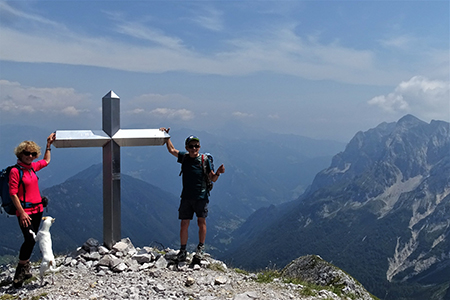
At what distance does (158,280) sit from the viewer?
11.0 m

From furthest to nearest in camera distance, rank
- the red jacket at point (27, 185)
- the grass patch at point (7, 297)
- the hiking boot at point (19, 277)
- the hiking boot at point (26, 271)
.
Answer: the hiking boot at point (26, 271), the hiking boot at point (19, 277), the red jacket at point (27, 185), the grass patch at point (7, 297)

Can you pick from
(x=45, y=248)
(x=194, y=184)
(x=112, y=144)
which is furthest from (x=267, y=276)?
(x=112, y=144)

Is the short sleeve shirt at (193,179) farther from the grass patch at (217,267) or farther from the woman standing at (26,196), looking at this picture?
the woman standing at (26,196)

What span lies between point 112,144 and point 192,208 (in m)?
3.38

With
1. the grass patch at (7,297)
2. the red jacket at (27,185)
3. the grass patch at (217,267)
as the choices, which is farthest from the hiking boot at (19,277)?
the grass patch at (217,267)

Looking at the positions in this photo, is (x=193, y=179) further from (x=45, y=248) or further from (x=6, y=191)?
(x=6, y=191)

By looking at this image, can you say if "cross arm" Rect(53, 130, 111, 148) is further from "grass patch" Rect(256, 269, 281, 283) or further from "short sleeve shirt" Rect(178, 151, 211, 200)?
"grass patch" Rect(256, 269, 281, 283)

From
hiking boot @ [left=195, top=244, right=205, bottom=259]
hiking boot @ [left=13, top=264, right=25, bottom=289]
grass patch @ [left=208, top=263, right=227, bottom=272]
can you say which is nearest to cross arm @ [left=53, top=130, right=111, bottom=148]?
hiking boot @ [left=13, top=264, right=25, bottom=289]

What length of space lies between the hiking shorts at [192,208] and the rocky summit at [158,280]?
136 cm

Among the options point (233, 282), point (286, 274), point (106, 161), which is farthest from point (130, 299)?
point (286, 274)

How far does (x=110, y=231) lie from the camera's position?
43.3 feet

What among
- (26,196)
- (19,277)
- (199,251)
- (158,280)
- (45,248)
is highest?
(26,196)

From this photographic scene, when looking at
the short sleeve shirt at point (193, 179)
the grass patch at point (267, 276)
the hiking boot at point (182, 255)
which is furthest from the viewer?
the hiking boot at point (182, 255)

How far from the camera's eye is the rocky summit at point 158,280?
10148 mm
